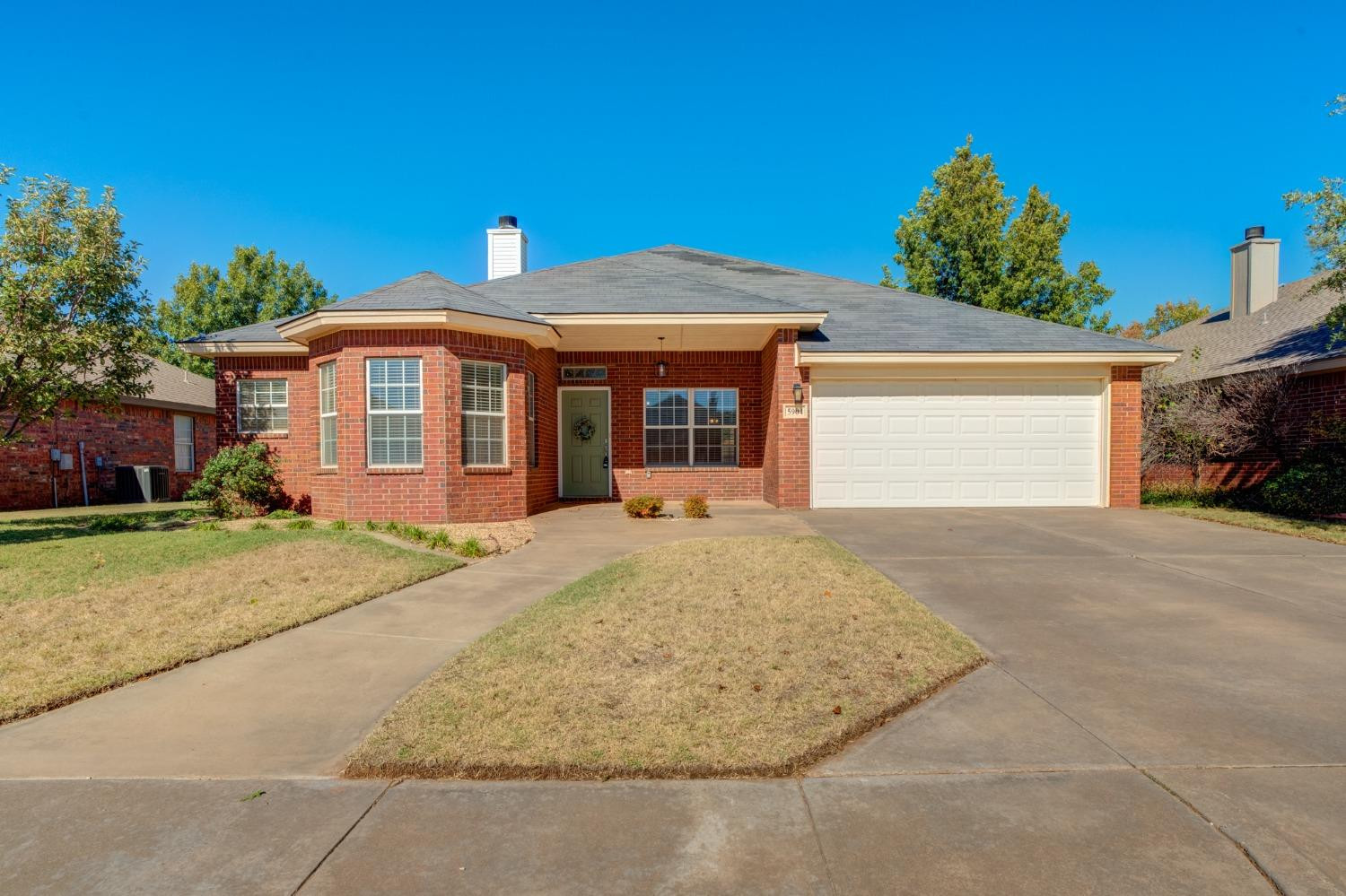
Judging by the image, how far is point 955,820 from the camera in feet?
8.46

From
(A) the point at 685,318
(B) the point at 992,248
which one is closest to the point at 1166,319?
(B) the point at 992,248

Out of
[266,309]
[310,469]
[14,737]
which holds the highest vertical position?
[266,309]

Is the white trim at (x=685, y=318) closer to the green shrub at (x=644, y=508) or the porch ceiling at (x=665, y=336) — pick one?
the porch ceiling at (x=665, y=336)

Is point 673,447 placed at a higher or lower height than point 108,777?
higher

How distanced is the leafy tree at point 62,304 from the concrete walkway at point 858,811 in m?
9.05

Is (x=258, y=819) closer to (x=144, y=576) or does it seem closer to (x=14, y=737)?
(x=14, y=737)

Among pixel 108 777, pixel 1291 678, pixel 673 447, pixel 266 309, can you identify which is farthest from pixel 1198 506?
pixel 266 309

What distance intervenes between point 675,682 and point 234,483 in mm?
11022

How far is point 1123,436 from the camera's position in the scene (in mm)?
12703

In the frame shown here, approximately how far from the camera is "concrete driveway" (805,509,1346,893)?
99.3 inches

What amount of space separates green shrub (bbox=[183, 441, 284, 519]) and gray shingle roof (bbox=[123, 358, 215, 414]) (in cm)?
775

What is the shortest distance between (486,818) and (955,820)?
5.85 feet

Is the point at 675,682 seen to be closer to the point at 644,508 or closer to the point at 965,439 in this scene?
the point at 644,508

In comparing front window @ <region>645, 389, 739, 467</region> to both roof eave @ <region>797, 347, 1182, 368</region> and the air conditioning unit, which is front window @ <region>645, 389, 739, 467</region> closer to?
roof eave @ <region>797, 347, 1182, 368</region>
